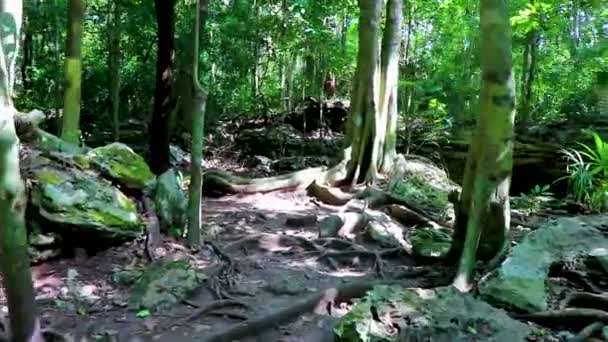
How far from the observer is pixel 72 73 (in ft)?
26.7

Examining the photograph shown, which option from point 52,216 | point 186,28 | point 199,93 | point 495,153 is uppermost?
point 186,28

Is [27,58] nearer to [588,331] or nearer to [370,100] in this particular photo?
[370,100]

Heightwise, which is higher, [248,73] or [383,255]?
[248,73]

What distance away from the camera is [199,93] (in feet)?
19.7

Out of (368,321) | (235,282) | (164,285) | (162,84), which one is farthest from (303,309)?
(162,84)

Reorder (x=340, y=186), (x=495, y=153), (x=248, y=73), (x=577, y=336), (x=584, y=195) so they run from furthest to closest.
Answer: (x=248, y=73)
(x=340, y=186)
(x=584, y=195)
(x=495, y=153)
(x=577, y=336)

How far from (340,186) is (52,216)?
4.88 m

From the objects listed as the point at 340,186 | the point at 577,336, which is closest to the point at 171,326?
the point at 577,336

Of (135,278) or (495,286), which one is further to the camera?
(135,278)

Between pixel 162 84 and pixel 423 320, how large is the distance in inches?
238

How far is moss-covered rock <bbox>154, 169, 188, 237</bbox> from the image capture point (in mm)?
6398

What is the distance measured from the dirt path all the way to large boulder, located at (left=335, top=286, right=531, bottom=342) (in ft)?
1.67

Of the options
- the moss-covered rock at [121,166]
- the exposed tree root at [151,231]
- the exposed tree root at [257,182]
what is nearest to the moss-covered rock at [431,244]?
the exposed tree root at [151,231]

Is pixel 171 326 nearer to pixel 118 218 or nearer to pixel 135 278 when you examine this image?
pixel 135 278
